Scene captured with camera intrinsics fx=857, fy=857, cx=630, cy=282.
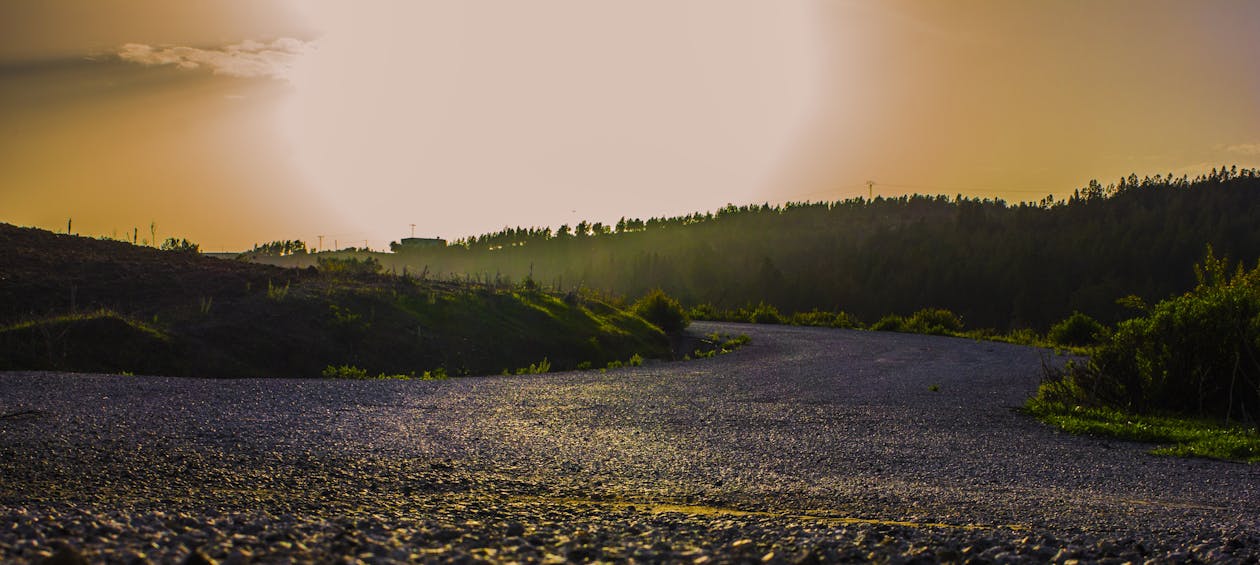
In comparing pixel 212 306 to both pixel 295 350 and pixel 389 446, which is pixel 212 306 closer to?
pixel 295 350

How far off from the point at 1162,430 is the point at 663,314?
1979cm

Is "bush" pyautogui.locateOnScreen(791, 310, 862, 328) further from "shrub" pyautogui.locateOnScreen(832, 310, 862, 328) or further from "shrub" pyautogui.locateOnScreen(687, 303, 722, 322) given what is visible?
"shrub" pyautogui.locateOnScreen(687, 303, 722, 322)

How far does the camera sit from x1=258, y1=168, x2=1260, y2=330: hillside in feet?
215

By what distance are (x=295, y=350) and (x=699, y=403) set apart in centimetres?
815

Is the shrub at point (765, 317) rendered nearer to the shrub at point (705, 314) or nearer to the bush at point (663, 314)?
the shrub at point (705, 314)

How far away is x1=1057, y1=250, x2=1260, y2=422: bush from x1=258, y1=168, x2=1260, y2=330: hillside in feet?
135

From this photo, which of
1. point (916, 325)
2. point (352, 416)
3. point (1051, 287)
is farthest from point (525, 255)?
point (352, 416)

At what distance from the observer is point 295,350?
1590cm

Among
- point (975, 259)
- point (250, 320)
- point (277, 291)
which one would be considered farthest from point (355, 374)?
point (975, 259)

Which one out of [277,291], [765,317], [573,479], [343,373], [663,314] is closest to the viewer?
[573,479]

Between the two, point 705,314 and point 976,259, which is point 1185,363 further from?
point 976,259

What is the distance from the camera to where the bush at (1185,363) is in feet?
37.9

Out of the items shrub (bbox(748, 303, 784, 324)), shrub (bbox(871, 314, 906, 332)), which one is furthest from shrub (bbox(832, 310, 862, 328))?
shrub (bbox(748, 303, 784, 324))

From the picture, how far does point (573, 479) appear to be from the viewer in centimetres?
650
